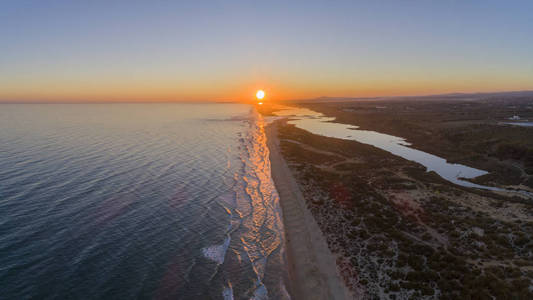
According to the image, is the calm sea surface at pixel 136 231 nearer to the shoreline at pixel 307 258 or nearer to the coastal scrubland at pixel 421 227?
the shoreline at pixel 307 258

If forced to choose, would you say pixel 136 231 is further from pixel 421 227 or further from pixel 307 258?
pixel 421 227

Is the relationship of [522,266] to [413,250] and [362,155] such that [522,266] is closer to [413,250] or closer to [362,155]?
[413,250]

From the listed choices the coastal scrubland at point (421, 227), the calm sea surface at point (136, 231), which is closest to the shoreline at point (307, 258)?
the coastal scrubland at point (421, 227)

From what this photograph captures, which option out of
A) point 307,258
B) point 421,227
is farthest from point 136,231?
point 421,227

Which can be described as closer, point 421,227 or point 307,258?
point 307,258

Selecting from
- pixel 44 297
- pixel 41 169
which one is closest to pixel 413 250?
pixel 44 297

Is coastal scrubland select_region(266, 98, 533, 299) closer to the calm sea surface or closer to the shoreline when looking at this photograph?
the shoreline

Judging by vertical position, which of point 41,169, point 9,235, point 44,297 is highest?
point 41,169

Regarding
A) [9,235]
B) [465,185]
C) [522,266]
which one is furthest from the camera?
[465,185]
